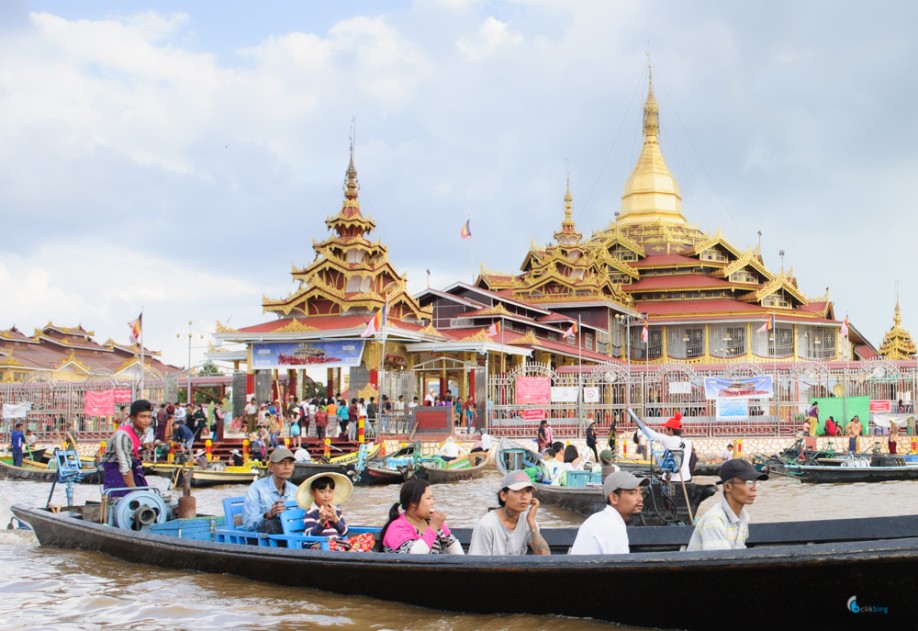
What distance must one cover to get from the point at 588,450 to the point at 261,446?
9.19 m

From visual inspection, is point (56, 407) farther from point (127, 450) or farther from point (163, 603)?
point (163, 603)

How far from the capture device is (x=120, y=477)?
35.2 feet

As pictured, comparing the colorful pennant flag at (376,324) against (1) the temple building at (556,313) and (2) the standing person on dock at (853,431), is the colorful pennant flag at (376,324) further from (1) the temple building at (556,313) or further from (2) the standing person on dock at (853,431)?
(2) the standing person on dock at (853,431)

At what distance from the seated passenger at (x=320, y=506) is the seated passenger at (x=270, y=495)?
15.1 inches

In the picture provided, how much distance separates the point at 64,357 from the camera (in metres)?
57.4

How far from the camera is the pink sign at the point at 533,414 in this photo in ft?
100

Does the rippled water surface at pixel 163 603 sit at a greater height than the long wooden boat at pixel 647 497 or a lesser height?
lesser

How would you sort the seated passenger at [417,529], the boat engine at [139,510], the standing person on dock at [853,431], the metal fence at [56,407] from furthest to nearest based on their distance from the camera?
1. the metal fence at [56,407]
2. the standing person on dock at [853,431]
3. the boat engine at [139,510]
4. the seated passenger at [417,529]

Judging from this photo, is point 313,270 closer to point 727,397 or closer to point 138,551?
point 727,397

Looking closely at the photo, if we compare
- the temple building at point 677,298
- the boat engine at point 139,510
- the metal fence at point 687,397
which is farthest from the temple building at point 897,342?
the boat engine at point 139,510

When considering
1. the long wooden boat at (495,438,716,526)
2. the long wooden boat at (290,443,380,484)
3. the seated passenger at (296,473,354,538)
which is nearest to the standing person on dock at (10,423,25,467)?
the long wooden boat at (290,443,380,484)

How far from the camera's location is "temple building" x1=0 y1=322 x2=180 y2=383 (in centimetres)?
5169

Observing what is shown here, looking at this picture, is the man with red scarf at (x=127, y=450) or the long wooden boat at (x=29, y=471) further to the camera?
the long wooden boat at (x=29, y=471)

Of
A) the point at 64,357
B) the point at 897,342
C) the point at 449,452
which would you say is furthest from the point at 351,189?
the point at 897,342
